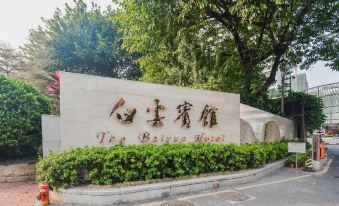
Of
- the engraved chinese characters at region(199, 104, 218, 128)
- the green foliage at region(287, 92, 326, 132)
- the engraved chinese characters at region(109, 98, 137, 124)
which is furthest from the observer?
the green foliage at region(287, 92, 326, 132)

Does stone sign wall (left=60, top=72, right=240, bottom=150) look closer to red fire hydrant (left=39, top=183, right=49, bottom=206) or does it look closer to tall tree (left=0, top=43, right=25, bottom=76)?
red fire hydrant (left=39, top=183, right=49, bottom=206)

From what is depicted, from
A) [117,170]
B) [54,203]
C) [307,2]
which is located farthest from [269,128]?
[54,203]

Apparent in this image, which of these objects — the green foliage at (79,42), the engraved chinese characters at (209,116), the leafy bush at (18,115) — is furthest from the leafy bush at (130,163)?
the green foliage at (79,42)

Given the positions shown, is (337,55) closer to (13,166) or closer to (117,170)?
(117,170)

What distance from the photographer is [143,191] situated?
19.3 ft

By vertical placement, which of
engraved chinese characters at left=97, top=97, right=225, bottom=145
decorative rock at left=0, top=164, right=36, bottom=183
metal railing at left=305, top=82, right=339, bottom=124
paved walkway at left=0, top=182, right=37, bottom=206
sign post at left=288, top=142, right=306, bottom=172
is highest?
metal railing at left=305, top=82, right=339, bottom=124

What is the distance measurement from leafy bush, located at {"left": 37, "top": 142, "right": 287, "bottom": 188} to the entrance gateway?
0.44m

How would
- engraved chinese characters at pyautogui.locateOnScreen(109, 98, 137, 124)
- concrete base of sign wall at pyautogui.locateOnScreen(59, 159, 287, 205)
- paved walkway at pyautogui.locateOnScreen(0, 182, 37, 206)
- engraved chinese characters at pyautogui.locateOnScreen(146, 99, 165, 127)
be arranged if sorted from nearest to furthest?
concrete base of sign wall at pyautogui.locateOnScreen(59, 159, 287, 205), paved walkway at pyautogui.locateOnScreen(0, 182, 37, 206), engraved chinese characters at pyautogui.locateOnScreen(109, 98, 137, 124), engraved chinese characters at pyautogui.locateOnScreen(146, 99, 165, 127)

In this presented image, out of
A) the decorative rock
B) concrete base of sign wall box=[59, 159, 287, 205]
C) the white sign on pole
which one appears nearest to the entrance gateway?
concrete base of sign wall box=[59, 159, 287, 205]

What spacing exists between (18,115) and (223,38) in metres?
10.7

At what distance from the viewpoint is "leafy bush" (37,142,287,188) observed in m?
5.71

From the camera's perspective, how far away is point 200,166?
734cm

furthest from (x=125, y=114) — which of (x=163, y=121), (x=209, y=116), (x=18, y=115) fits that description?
(x=18, y=115)

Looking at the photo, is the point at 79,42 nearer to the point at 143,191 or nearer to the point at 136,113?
the point at 136,113
